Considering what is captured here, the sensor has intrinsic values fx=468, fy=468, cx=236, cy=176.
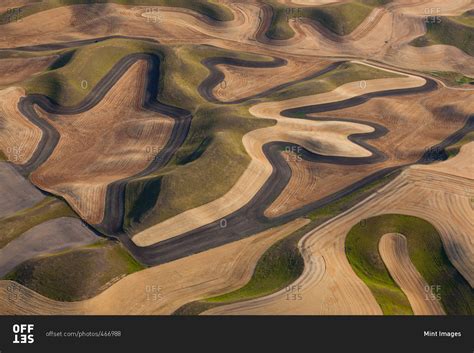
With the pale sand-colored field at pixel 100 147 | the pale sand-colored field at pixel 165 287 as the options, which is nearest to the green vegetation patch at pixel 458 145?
the pale sand-colored field at pixel 165 287

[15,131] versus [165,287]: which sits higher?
[15,131]

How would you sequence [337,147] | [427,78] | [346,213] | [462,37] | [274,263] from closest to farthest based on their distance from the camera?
[274,263], [346,213], [337,147], [427,78], [462,37]

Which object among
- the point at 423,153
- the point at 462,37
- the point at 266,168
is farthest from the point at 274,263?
the point at 462,37

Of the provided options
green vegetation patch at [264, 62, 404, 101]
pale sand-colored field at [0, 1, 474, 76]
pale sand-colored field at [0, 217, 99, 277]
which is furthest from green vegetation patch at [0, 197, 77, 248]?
pale sand-colored field at [0, 1, 474, 76]

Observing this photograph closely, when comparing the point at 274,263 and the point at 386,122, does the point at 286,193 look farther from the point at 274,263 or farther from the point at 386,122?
the point at 386,122


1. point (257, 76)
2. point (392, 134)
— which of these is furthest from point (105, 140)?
point (392, 134)

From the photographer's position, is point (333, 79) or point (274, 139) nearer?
point (274, 139)

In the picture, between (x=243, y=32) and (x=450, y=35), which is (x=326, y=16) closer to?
(x=243, y=32)
